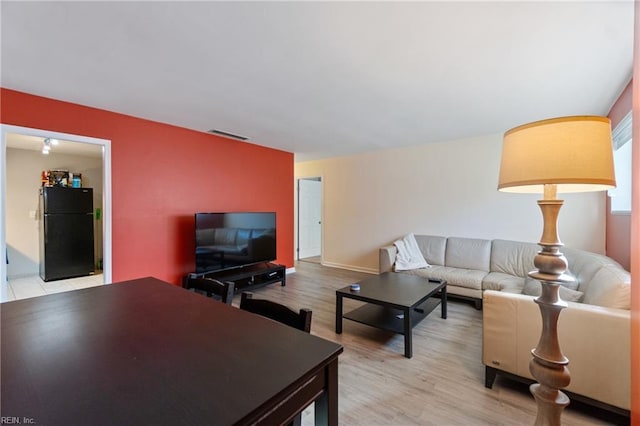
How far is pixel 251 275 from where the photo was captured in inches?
156

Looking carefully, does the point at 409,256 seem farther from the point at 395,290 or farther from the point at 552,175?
the point at 552,175

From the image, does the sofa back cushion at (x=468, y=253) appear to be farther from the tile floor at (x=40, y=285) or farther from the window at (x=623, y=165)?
the tile floor at (x=40, y=285)

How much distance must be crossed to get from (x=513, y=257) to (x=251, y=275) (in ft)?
11.7

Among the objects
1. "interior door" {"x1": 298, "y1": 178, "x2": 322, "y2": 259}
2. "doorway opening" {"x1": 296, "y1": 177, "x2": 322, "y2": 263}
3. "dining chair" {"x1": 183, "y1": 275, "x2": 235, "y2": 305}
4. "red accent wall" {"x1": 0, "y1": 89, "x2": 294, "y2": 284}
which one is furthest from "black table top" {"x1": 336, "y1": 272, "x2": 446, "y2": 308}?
"interior door" {"x1": 298, "y1": 178, "x2": 322, "y2": 259}

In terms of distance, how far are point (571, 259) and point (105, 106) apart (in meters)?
5.22

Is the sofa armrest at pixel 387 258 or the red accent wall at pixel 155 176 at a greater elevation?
the red accent wall at pixel 155 176

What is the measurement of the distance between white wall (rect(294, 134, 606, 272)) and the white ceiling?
1.12 m

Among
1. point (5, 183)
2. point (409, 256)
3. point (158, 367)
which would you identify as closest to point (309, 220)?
point (409, 256)

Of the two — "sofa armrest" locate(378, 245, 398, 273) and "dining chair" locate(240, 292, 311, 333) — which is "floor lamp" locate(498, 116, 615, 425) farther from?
"sofa armrest" locate(378, 245, 398, 273)

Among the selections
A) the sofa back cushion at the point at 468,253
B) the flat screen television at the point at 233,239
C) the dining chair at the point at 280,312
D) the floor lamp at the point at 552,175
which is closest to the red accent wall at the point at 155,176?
the flat screen television at the point at 233,239

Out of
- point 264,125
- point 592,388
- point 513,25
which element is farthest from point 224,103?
point 592,388

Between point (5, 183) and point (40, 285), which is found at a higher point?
point (5, 183)

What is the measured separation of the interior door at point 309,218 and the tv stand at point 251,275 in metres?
2.27

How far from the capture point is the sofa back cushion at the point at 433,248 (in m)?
4.29
